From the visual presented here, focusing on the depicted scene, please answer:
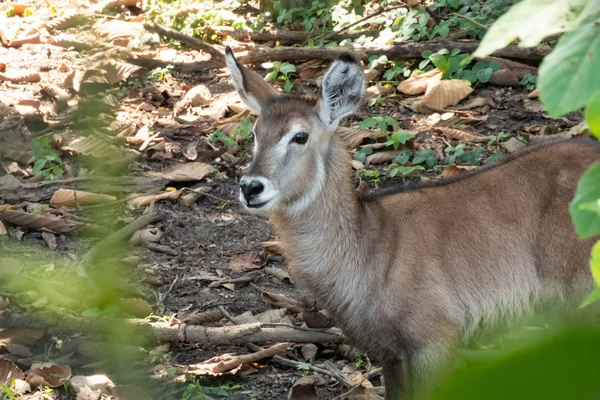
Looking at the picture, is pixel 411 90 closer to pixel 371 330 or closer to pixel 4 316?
pixel 371 330

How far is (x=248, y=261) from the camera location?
592 cm

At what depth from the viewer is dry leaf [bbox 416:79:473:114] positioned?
7410 mm

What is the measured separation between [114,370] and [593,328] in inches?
27.2

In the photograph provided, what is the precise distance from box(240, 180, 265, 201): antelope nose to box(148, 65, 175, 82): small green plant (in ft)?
15.7

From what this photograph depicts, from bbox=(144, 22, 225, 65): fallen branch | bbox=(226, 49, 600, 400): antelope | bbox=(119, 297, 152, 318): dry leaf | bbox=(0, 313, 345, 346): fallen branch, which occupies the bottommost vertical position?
bbox=(144, 22, 225, 65): fallen branch

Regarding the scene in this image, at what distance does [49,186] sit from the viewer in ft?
22.0

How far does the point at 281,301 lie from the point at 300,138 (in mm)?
1299

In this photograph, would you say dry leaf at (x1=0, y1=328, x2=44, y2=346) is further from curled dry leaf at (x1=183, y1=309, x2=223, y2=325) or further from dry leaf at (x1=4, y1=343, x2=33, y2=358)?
curled dry leaf at (x1=183, y1=309, x2=223, y2=325)

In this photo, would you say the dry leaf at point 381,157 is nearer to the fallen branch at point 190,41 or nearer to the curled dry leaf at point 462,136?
the curled dry leaf at point 462,136

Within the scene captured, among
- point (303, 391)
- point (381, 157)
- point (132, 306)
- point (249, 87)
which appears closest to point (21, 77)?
point (381, 157)

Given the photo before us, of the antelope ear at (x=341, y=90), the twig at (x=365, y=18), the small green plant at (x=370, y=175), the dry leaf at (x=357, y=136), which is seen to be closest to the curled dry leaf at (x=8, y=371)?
the antelope ear at (x=341, y=90)

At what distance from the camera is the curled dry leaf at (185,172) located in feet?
22.7

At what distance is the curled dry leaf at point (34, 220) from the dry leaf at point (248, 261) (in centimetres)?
126

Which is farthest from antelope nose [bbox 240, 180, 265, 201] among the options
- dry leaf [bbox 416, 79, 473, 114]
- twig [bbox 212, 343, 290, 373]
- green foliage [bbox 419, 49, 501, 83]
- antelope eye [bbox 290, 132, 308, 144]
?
green foliage [bbox 419, 49, 501, 83]
